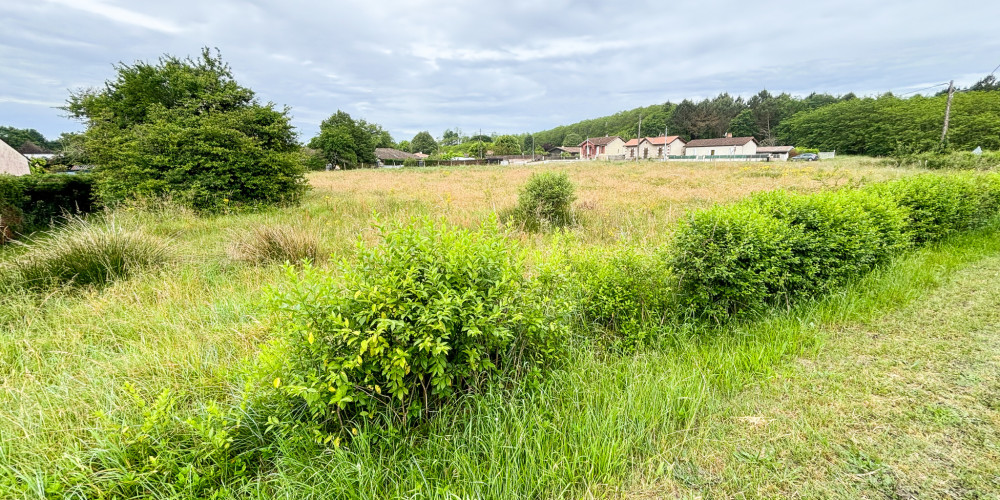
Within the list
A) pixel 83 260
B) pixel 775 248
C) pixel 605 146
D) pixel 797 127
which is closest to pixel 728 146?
pixel 797 127

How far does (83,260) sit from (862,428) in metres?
8.01

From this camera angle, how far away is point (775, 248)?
3.74 meters

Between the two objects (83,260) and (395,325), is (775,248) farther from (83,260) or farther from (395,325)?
(83,260)

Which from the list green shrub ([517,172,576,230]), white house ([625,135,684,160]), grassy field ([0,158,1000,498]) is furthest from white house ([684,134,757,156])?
grassy field ([0,158,1000,498])

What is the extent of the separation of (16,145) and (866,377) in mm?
94462

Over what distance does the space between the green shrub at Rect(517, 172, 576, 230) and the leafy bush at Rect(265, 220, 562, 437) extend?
20.6 feet

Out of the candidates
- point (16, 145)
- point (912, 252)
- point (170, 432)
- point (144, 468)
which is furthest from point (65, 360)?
point (16, 145)

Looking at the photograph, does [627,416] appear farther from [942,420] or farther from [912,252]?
[912,252]

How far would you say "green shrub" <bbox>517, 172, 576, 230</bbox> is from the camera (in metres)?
8.65

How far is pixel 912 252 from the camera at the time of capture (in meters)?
5.95

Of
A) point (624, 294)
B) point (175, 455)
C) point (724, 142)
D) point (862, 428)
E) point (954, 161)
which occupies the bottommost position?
point (862, 428)

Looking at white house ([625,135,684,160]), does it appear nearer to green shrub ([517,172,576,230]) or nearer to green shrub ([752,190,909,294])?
green shrub ([517,172,576,230])

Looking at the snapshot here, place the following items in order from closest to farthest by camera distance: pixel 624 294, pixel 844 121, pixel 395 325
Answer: pixel 395 325, pixel 624 294, pixel 844 121

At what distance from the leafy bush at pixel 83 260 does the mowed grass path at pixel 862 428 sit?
21.4 ft
